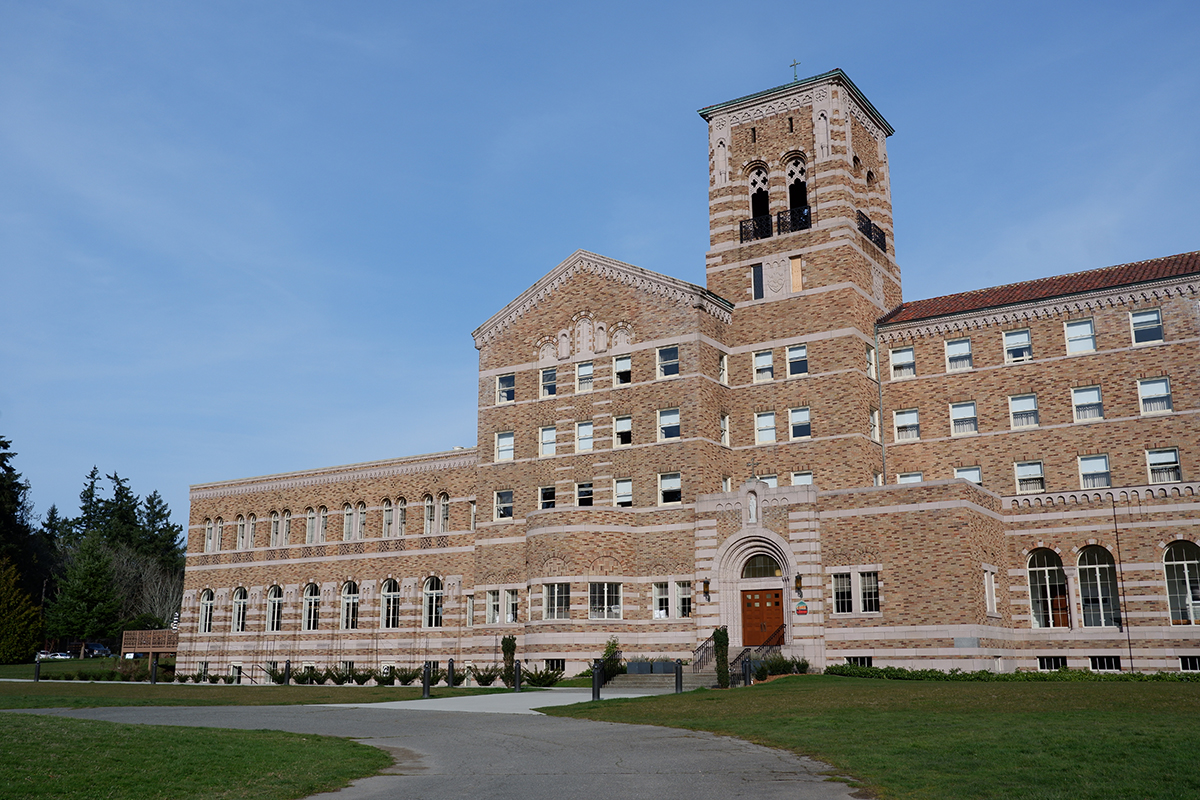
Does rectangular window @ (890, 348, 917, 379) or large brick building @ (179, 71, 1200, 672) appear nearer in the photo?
large brick building @ (179, 71, 1200, 672)

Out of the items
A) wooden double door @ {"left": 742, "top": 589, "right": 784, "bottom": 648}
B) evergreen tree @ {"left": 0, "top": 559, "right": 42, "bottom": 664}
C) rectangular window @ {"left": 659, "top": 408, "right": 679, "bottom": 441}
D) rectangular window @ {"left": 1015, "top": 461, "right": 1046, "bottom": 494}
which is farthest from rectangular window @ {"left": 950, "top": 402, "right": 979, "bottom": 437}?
evergreen tree @ {"left": 0, "top": 559, "right": 42, "bottom": 664}

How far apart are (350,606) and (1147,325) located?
40256mm

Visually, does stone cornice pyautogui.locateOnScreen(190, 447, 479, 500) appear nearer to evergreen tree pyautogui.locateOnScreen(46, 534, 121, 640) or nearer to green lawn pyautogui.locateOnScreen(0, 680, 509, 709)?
green lawn pyautogui.locateOnScreen(0, 680, 509, 709)

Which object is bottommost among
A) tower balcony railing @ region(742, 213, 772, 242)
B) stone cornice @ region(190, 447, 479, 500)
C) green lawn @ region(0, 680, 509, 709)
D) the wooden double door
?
green lawn @ region(0, 680, 509, 709)

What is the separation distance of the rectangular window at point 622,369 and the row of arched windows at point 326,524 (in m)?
11.2

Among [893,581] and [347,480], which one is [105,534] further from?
[893,581]

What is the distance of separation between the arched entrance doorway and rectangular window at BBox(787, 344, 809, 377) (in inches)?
349

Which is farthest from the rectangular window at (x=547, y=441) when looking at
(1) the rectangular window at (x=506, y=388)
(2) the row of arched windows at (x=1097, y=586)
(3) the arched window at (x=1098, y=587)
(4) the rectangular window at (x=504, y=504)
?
(3) the arched window at (x=1098, y=587)

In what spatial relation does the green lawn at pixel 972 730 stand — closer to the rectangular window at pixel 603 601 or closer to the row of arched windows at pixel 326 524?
the rectangular window at pixel 603 601

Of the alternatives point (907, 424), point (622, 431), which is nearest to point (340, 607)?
point (622, 431)

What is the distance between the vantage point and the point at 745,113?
51250 mm

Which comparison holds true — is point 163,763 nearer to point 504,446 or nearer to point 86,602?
point 504,446

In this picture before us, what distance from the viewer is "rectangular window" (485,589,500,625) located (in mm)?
48281

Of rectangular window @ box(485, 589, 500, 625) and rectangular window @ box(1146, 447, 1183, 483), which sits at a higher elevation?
rectangular window @ box(1146, 447, 1183, 483)
